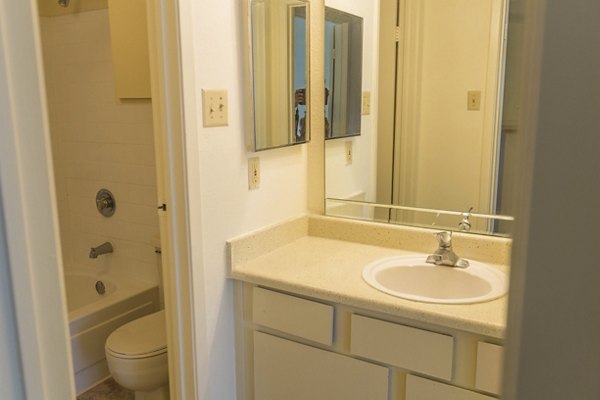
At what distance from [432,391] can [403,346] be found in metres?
0.14

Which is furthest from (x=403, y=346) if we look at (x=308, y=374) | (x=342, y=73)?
(x=342, y=73)

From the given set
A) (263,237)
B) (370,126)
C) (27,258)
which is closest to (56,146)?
(263,237)

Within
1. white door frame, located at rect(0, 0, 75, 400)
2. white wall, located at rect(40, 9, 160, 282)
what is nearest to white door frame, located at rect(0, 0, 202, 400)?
white door frame, located at rect(0, 0, 75, 400)

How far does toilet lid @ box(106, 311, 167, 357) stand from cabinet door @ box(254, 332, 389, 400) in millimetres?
491

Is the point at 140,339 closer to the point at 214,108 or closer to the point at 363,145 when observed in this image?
the point at 214,108

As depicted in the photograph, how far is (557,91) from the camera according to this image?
1.08ft

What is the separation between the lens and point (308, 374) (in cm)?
165

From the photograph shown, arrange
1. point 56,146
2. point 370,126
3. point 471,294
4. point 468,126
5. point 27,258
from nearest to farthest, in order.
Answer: point 27,258
point 471,294
point 468,126
point 370,126
point 56,146

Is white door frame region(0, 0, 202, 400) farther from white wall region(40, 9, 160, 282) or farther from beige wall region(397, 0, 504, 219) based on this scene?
white wall region(40, 9, 160, 282)

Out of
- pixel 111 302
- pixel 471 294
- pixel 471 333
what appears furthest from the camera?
pixel 111 302

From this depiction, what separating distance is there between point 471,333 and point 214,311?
812 millimetres

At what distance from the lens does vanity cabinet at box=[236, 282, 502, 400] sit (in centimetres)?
138

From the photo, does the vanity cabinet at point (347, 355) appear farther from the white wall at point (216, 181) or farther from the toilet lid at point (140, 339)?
the toilet lid at point (140, 339)

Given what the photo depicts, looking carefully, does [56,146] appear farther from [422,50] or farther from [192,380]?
[422,50]
